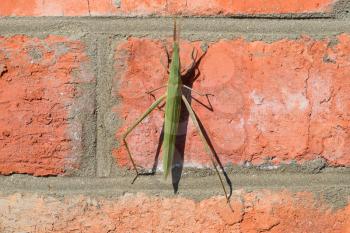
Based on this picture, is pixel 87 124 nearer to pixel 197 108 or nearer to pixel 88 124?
pixel 88 124

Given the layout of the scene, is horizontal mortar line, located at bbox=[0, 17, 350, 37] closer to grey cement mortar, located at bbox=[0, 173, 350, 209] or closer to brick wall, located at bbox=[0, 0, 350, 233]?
brick wall, located at bbox=[0, 0, 350, 233]

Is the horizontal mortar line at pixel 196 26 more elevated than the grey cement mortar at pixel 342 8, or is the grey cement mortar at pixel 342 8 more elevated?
the grey cement mortar at pixel 342 8

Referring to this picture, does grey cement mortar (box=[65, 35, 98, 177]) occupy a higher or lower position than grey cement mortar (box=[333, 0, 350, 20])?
lower

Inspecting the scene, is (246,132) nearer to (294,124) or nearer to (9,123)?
(294,124)

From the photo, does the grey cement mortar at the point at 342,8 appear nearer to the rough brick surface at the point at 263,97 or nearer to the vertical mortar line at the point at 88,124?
the rough brick surface at the point at 263,97

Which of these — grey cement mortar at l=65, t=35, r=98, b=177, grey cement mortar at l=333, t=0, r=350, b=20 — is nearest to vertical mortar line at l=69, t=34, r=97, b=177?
grey cement mortar at l=65, t=35, r=98, b=177

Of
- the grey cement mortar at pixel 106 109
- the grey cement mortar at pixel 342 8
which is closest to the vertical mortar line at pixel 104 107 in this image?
the grey cement mortar at pixel 106 109
